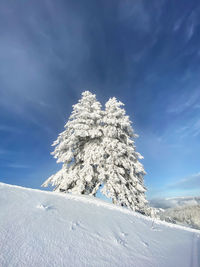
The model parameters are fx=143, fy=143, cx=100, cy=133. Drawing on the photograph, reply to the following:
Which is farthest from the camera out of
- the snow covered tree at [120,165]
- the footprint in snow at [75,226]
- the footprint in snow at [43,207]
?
the snow covered tree at [120,165]

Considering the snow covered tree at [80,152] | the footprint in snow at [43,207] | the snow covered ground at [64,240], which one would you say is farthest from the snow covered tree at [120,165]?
the footprint in snow at [43,207]

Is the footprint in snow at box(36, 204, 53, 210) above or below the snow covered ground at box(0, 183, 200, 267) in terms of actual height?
above

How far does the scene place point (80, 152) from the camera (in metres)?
12.8

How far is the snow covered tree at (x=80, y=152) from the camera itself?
11271mm

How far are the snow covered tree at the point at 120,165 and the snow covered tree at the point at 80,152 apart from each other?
0.87m

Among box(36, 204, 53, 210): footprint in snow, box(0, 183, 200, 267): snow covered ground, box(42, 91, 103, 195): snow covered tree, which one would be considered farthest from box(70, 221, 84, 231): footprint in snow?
box(42, 91, 103, 195): snow covered tree

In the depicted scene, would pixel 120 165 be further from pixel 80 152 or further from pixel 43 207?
pixel 43 207

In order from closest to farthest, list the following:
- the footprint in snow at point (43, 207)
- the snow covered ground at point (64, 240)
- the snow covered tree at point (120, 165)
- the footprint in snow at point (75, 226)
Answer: the snow covered ground at point (64, 240)
the footprint in snow at point (75, 226)
the footprint in snow at point (43, 207)
the snow covered tree at point (120, 165)

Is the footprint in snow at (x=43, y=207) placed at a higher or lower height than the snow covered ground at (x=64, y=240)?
higher

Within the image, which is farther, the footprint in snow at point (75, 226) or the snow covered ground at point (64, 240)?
the footprint in snow at point (75, 226)

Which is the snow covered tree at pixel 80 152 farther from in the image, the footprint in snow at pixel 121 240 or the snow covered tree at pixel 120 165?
the footprint in snow at pixel 121 240

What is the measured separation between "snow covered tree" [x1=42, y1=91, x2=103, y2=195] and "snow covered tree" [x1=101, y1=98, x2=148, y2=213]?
868mm

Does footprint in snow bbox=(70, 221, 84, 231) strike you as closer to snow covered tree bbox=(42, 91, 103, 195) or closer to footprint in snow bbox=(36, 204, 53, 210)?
footprint in snow bbox=(36, 204, 53, 210)

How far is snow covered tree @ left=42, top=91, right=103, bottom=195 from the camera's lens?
37.0ft
